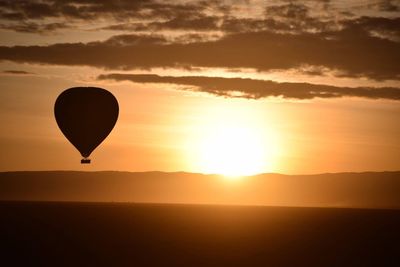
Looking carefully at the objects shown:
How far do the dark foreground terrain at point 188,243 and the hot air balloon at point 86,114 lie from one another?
8.59 m

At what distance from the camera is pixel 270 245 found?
7450 centimetres

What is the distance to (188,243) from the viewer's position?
74.9 m

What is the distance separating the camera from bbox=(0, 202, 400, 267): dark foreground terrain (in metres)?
59.0

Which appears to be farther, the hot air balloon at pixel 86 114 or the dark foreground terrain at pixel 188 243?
the hot air balloon at pixel 86 114

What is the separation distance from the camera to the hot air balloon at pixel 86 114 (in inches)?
2968

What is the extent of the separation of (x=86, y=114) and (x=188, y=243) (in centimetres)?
1359

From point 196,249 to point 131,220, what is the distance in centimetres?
4337

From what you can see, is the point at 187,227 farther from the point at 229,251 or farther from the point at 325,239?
the point at 229,251

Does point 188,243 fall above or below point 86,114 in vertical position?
below

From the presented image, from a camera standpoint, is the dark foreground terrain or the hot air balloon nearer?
the dark foreground terrain

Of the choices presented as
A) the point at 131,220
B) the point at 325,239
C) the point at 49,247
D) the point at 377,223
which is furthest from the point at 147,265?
the point at 377,223

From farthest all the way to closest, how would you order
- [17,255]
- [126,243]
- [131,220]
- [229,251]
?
[131,220] → [126,243] → [229,251] → [17,255]

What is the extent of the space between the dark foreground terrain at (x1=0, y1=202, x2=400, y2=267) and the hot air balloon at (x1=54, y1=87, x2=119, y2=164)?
8.59 meters

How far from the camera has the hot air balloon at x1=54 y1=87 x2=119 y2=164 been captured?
7538 centimetres
